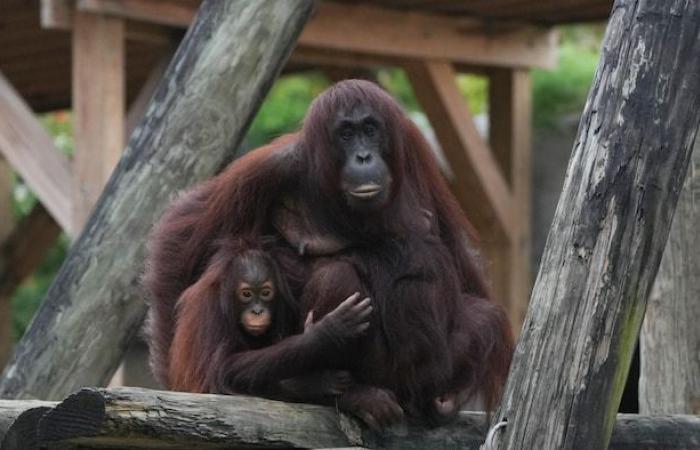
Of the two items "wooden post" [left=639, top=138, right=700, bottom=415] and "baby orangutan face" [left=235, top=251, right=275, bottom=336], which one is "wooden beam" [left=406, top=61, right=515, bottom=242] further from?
"baby orangutan face" [left=235, top=251, right=275, bottom=336]

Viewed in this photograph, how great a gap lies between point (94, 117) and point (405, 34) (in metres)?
2.48

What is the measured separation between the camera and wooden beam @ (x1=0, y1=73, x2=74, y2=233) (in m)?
7.56

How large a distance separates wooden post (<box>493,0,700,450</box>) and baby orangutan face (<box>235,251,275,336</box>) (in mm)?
1163

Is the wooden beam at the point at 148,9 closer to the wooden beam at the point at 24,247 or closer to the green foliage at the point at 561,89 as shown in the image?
the wooden beam at the point at 24,247

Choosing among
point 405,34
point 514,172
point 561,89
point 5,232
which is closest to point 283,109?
point 561,89

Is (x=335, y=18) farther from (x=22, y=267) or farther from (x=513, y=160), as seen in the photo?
(x=22, y=267)

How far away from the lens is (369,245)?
4578 millimetres

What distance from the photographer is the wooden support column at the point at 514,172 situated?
9.65m

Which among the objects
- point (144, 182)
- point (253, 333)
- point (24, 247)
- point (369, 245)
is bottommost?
point (253, 333)

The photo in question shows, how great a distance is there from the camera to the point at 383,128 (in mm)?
4445

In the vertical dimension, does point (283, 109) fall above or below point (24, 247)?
above

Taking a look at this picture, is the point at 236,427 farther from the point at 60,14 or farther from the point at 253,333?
the point at 60,14

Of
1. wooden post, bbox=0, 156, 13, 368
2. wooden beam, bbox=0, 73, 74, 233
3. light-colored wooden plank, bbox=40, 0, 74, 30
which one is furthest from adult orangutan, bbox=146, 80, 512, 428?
wooden post, bbox=0, 156, 13, 368

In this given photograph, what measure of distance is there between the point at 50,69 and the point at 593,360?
8.17 m
